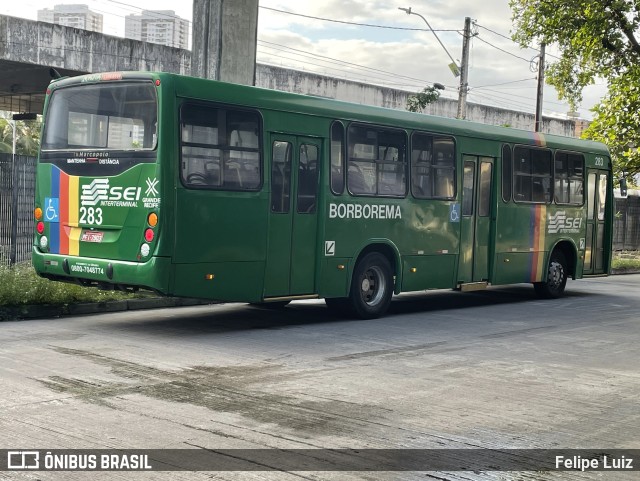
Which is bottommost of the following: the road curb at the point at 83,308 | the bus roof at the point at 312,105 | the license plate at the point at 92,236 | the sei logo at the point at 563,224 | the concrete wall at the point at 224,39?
the road curb at the point at 83,308

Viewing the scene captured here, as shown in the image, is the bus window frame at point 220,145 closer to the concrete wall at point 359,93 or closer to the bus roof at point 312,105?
the bus roof at point 312,105

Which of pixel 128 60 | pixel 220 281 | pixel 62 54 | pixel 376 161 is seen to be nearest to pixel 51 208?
pixel 220 281

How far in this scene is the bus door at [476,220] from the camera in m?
16.4

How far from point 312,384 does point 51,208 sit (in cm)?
561

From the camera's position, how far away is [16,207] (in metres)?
17.4

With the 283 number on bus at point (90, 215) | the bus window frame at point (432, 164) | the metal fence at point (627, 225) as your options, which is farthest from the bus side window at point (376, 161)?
the metal fence at point (627, 225)

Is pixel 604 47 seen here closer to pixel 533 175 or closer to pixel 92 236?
pixel 533 175

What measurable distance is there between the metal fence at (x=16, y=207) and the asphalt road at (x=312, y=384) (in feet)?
13.8

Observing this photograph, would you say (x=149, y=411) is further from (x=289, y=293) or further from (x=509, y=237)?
(x=509, y=237)

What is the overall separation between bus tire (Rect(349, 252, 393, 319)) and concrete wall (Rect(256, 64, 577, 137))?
62.7 ft

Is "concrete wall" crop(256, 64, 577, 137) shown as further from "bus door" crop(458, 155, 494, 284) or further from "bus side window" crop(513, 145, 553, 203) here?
"bus door" crop(458, 155, 494, 284)

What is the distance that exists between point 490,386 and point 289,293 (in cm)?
452

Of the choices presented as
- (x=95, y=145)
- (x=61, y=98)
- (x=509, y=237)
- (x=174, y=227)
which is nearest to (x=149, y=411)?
(x=174, y=227)

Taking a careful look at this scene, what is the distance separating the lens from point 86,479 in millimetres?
5750
